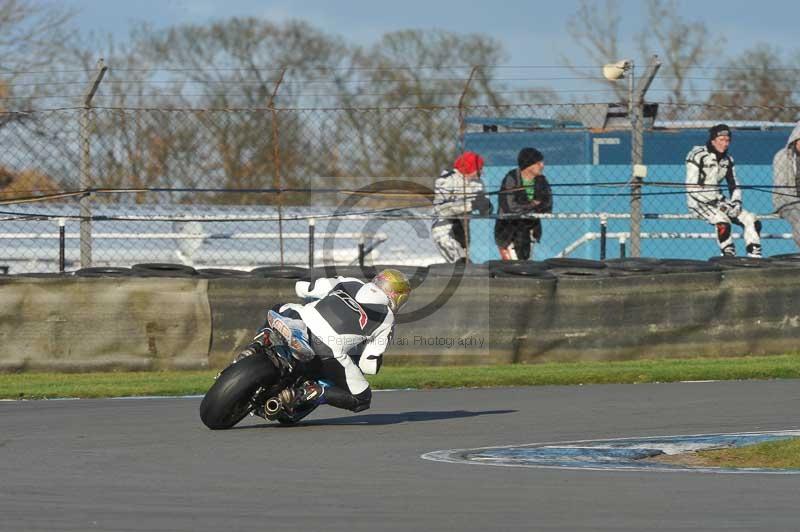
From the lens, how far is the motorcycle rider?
31.4 ft

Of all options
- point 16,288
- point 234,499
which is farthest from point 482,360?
point 234,499

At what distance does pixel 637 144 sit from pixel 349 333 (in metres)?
6.86

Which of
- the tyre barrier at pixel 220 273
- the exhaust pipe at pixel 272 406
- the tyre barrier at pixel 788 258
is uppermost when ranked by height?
the tyre barrier at pixel 788 258

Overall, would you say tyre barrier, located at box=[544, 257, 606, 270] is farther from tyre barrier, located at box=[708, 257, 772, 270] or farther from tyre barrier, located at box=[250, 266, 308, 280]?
tyre barrier, located at box=[250, 266, 308, 280]

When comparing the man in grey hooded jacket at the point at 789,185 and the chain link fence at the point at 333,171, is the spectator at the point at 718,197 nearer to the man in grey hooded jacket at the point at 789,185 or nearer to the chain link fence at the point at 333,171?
the chain link fence at the point at 333,171

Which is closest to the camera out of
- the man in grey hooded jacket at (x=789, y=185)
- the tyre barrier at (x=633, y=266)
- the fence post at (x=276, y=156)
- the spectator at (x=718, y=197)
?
the tyre barrier at (x=633, y=266)

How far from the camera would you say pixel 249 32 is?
→ 47.6m

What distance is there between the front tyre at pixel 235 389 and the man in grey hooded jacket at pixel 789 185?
8.84 metres

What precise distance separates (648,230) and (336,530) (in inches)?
557

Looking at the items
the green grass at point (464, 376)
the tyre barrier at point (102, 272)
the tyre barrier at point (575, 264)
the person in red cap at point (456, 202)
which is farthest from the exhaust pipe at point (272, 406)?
the person in red cap at point (456, 202)

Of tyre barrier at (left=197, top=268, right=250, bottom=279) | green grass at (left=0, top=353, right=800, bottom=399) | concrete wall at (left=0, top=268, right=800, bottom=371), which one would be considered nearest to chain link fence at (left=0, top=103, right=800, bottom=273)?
tyre barrier at (left=197, top=268, right=250, bottom=279)

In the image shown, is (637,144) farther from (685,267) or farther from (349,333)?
(349,333)

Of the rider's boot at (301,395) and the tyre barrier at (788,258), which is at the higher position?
the tyre barrier at (788,258)

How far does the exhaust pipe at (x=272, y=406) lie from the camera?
9.48 meters
